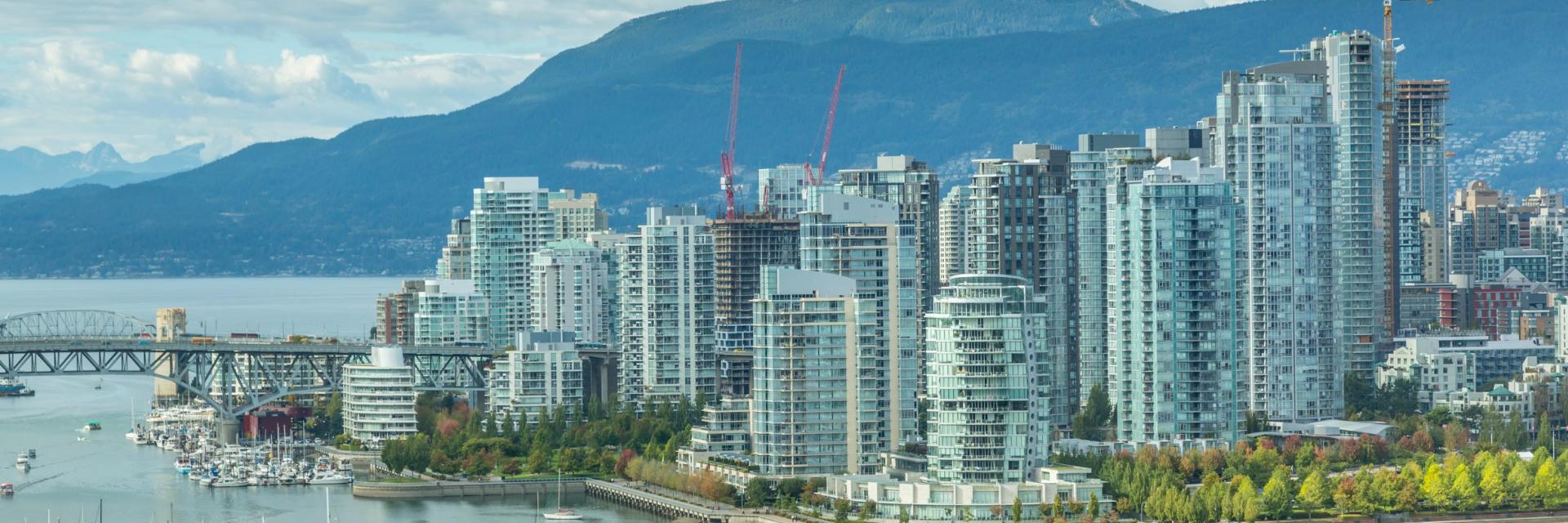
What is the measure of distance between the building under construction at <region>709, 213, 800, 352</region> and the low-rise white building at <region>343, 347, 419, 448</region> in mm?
19303

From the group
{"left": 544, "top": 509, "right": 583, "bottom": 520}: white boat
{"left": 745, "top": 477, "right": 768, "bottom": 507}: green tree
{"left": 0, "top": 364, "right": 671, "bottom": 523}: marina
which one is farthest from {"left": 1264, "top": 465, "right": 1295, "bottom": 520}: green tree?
{"left": 544, "top": 509, "right": 583, "bottom": 520}: white boat

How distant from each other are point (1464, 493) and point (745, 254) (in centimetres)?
5594

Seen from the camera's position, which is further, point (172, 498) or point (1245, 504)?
point (172, 498)

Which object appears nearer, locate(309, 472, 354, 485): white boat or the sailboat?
the sailboat

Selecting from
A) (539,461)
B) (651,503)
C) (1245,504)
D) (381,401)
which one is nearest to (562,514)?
(651,503)

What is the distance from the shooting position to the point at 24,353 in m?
148

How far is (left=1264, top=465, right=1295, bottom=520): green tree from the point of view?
98.7 meters

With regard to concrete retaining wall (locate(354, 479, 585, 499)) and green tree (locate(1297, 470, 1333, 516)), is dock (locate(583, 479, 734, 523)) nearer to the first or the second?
concrete retaining wall (locate(354, 479, 585, 499))

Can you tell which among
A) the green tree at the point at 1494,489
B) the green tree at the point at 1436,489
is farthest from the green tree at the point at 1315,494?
the green tree at the point at 1494,489

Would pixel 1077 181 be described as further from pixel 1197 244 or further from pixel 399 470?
pixel 399 470

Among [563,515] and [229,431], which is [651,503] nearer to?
[563,515]

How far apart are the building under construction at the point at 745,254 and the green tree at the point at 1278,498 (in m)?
50.0

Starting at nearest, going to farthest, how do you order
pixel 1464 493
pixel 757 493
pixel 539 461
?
pixel 1464 493 → pixel 757 493 → pixel 539 461

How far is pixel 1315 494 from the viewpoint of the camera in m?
99.7
